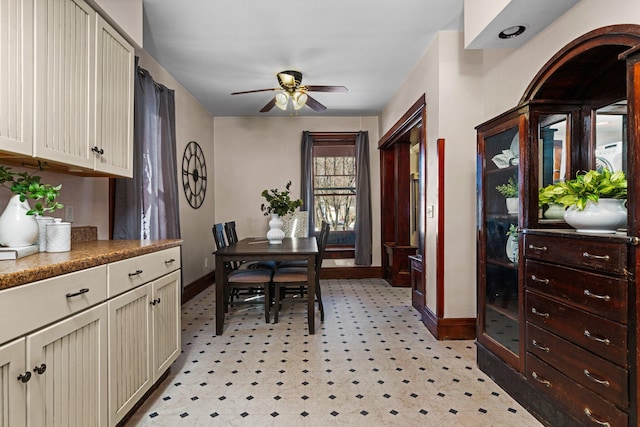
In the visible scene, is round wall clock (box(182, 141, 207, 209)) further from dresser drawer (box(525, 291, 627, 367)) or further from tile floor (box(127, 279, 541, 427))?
dresser drawer (box(525, 291, 627, 367))

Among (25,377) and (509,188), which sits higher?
(509,188)

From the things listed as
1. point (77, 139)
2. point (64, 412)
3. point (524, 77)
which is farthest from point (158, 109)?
point (524, 77)

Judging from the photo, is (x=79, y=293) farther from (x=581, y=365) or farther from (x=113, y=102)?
(x=581, y=365)

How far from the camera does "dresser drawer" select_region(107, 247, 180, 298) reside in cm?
173

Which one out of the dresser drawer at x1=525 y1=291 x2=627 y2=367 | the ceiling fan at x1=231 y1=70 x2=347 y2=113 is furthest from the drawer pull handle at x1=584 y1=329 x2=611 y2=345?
the ceiling fan at x1=231 y1=70 x2=347 y2=113

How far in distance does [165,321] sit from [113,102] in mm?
1477

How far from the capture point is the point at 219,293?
3.39 metres

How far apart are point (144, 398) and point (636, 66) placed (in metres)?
3.01

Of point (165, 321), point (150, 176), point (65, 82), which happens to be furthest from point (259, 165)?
point (65, 82)

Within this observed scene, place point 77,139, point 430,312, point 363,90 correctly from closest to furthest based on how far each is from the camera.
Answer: point 77,139 → point 430,312 → point 363,90

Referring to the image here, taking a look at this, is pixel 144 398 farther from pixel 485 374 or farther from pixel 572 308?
pixel 572 308

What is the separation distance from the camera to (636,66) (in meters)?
1.39

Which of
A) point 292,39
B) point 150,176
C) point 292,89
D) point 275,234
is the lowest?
point 275,234

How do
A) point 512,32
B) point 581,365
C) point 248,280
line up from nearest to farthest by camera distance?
point 581,365
point 512,32
point 248,280
